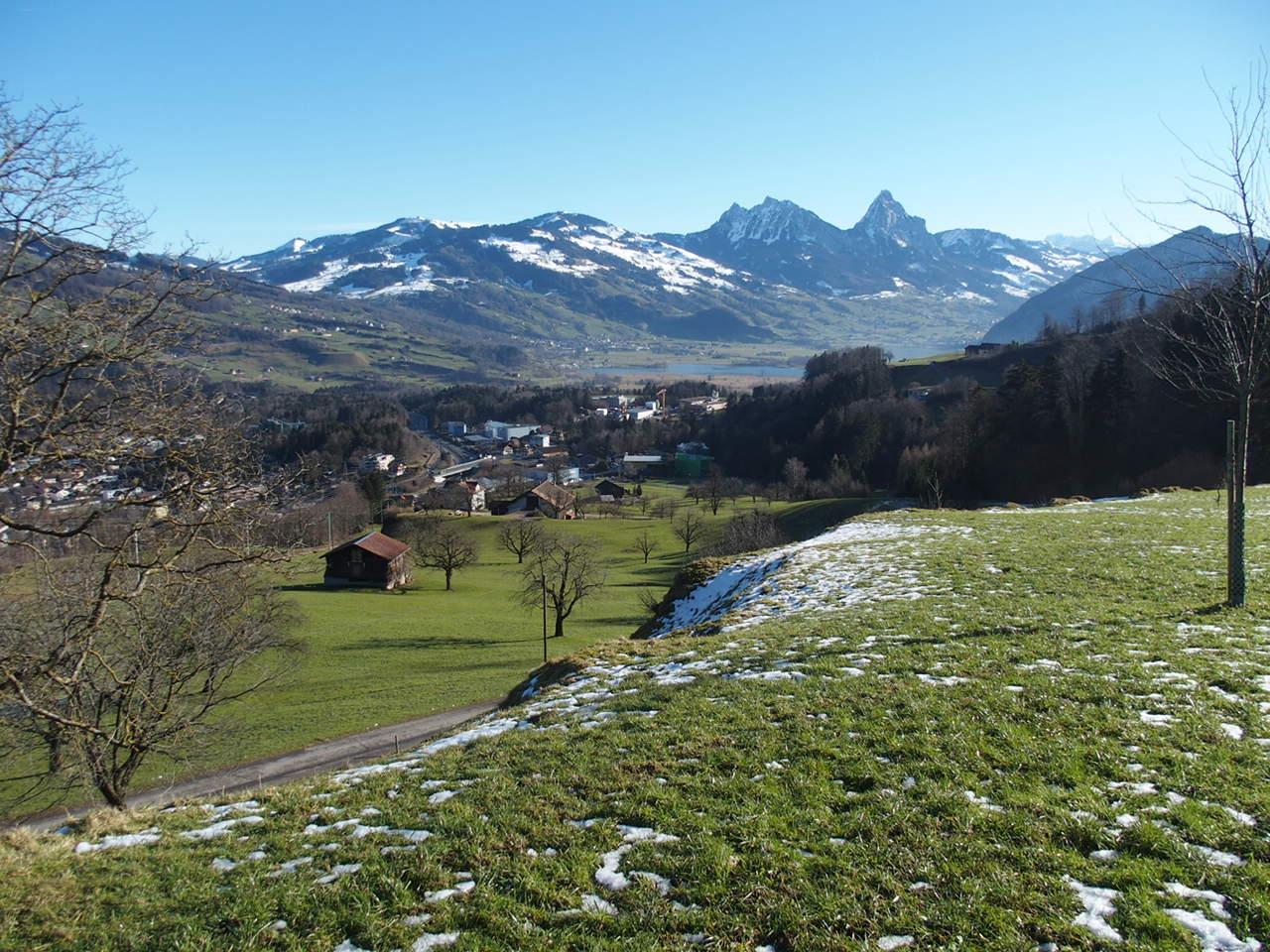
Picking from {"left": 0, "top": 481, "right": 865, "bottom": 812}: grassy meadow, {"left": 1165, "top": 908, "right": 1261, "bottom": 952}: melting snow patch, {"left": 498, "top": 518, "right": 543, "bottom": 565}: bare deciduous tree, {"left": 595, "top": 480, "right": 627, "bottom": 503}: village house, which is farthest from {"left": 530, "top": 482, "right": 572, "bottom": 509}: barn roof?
{"left": 1165, "top": 908, "right": 1261, "bottom": 952}: melting snow patch

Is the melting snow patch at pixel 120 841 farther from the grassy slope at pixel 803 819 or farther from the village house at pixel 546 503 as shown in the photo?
the village house at pixel 546 503

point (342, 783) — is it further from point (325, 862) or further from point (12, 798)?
point (12, 798)

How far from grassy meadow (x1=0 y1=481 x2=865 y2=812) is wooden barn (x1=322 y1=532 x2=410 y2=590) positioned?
2.15 metres

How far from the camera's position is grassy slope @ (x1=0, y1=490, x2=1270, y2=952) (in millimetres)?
5477

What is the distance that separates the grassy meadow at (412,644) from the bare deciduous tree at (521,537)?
1.92m

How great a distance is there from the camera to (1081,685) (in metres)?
9.44

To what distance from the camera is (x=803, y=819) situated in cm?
681

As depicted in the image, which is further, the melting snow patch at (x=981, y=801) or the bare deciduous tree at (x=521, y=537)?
the bare deciduous tree at (x=521, y=537)

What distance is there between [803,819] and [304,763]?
84.8 ft

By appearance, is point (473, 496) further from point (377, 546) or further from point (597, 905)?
point (597, 905)

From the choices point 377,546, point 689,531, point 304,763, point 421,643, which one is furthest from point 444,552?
point 304,763

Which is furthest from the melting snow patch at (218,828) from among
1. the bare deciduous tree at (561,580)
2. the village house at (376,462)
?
the village house at (376,462)

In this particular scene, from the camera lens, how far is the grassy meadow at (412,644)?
29.8 meters

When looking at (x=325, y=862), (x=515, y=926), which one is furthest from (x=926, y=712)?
(x=325, y=862)
